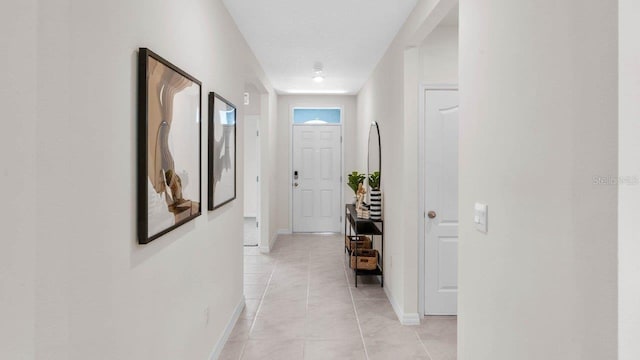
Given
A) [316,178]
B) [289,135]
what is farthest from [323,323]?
[289,135]

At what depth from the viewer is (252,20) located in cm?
316

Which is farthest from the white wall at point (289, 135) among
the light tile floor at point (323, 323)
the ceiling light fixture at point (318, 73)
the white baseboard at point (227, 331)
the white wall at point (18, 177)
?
the white wall at point (18, 177)

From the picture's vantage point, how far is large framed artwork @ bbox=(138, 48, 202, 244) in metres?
1.47

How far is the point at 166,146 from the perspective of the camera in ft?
5.56

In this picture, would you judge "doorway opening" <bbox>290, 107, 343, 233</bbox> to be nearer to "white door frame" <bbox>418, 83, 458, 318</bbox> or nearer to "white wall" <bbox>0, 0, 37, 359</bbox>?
"white door frame" <bbox>418, 83, 458, 318</bbox>

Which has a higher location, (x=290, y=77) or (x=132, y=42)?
(x=290, y=77)

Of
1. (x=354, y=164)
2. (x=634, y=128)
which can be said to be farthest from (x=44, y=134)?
(x=354, y=164)

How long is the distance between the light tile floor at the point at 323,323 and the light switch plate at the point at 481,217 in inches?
57.1

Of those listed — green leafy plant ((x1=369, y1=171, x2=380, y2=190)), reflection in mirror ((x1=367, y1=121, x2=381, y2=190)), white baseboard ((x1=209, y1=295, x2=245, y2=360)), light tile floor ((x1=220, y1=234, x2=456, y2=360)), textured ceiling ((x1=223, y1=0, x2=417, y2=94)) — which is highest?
textured ceiling ((x1=223, y1=0, x2=417, y2=94))

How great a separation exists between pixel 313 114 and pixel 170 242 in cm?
565

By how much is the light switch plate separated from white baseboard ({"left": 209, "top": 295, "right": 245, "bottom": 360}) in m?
1.89

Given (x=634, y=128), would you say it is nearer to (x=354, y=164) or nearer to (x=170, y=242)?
(x=170, y=242)

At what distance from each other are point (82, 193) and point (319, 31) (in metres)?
2.78

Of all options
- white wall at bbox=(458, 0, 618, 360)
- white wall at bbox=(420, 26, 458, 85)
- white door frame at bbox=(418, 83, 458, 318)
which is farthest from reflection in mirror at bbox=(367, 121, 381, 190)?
white wall at bbox=(458, 0, 618, 360)
